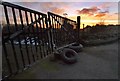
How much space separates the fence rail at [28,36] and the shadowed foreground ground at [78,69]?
22cm

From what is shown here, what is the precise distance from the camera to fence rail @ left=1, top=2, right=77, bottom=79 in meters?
3.94

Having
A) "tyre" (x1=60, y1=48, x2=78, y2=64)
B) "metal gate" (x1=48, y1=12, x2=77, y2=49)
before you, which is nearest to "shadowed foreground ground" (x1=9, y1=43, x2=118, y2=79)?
"tyre" (x1=60, y1=48, x2=78, y2=64)

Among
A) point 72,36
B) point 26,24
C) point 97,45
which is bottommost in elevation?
point 97,45

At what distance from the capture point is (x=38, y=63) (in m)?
5.33

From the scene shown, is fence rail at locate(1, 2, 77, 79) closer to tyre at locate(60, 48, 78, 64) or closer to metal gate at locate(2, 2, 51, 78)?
metal gate at locate(2, 2, 51, 78)

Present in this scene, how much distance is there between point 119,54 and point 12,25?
172 inches

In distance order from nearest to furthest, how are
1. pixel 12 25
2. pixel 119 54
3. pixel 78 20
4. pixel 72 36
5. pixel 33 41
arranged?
pixel 12 25, pixel 33 41, pixel 119 54, pixel 72 36, pixel 78 20

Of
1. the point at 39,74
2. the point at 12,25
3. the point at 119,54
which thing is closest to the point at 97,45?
the point at 119,54

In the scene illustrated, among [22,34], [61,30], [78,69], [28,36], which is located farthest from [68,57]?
[22,34]

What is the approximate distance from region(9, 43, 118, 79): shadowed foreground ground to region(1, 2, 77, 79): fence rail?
22 cm

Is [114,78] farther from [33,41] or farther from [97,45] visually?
[97,45]

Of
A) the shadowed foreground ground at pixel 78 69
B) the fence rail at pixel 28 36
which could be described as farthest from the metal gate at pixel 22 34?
the shadowed foreground ground at pixel 78 69

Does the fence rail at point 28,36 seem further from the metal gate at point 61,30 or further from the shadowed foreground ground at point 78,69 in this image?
the shadowed foreground ground at point 78,69

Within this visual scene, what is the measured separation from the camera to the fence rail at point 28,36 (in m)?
3.94
